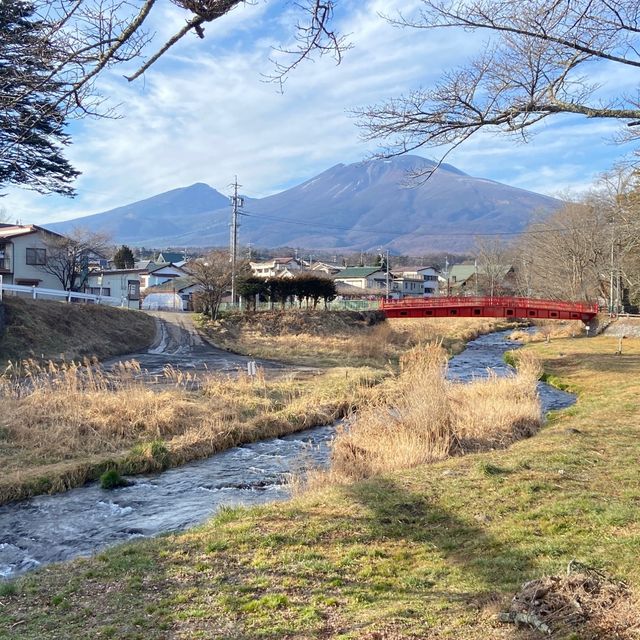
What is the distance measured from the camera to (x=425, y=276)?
318 feet

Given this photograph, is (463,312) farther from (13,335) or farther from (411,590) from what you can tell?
(411,590)

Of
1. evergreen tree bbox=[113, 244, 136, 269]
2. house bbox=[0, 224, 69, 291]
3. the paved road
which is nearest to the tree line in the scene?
the paved road

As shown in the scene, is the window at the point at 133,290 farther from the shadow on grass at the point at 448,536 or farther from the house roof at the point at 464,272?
the shadow on grass at the point at 448,536

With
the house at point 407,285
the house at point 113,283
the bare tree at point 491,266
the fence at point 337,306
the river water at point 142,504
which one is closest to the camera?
the river water at point 142,504

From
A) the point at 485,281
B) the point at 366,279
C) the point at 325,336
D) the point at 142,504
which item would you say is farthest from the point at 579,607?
the point at 366,279

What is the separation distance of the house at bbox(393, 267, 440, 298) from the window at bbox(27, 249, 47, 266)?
202 feet

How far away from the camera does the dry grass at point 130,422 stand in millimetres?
10680

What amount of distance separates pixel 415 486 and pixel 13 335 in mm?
21669

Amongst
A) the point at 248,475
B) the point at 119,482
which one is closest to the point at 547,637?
the point at 248,475

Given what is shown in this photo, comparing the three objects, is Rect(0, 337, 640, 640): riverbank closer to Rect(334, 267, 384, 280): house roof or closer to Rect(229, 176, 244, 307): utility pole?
Rect(229, 176, 244, 307): utility pole

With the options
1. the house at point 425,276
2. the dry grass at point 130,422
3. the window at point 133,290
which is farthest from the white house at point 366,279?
the dry grass at point 130,422

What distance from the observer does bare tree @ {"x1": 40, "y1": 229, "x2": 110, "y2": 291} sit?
38906mm

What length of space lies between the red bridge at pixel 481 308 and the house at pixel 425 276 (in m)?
53.7

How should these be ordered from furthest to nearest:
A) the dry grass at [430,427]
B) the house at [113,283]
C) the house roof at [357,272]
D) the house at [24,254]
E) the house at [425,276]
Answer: the house at [425,276]
the house roof at [357,272]
the house at [113,283]
the house at [24,254]
the dry grass at [430,427]
